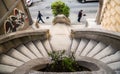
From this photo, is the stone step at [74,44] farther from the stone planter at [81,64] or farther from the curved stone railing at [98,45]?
the stone planter at [81,64]

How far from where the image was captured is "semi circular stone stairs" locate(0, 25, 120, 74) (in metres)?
9.73

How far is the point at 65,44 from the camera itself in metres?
11.9

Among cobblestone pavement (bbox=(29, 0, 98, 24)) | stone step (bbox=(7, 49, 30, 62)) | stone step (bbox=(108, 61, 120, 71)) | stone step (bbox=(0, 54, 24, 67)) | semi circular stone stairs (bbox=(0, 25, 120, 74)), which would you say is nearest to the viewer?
stone step (bbox=(108, 61, 120, 71))

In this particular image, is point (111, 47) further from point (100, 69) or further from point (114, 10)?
point (114, 10)

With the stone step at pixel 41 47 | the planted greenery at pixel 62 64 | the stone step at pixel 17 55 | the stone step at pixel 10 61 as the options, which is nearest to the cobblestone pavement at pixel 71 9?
the stone step at pixel 41 47

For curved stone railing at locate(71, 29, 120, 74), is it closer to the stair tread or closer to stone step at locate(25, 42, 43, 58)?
stone step at locate(25, 42, 43, 58)

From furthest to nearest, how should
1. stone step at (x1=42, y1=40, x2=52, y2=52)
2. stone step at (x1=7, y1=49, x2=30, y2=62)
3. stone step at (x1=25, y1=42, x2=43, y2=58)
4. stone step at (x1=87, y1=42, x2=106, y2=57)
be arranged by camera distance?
stone step at (x1=42, y1=40, x2=52, y2=52) → stone step at (x1=25, y1=42, x2=43, y2=58) → stone step at (x1=87, y1=42, x2=106, y2=57) → stone step at (x1=7, y1=49, x2=30, y2=62)

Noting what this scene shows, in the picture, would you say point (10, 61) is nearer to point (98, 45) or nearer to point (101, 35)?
point (98, 45)

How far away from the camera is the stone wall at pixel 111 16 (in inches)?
601

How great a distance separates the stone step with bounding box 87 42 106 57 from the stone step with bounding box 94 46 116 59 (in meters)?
0.20

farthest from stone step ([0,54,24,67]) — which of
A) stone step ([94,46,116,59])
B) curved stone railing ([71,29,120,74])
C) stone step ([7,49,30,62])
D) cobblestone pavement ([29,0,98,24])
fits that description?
cobblestone pavement ([29,0,98,24])

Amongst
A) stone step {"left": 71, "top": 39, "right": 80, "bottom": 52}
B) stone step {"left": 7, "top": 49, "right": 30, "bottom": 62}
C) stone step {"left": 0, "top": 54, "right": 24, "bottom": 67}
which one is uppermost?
stone step {"left": 0, "top": 54, "right": 24, "bottom": 67}

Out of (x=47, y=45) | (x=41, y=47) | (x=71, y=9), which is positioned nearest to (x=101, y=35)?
(x=47, y=45)

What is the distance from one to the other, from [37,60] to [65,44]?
2.56 metres
